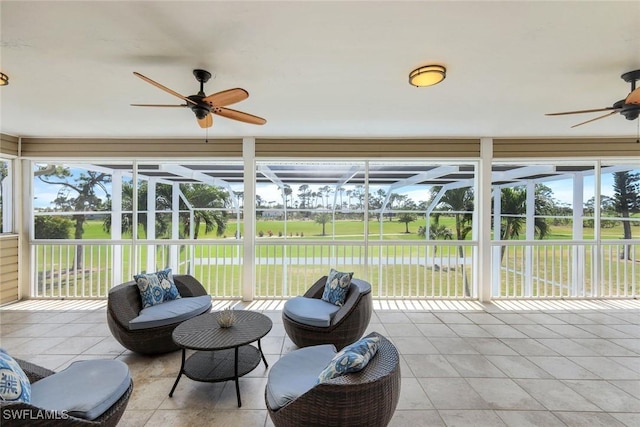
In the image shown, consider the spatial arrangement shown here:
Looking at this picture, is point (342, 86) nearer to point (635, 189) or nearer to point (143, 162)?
point (143, 162)

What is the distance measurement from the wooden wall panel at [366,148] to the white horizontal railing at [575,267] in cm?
178

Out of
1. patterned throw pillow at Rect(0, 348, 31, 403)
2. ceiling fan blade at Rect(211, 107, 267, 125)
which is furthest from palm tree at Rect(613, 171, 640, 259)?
patterned throw pillow at Rect(0, 348, 31, 403)

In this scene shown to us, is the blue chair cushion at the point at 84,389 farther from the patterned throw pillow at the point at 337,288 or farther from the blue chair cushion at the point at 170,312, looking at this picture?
the patterned throw pillow at the point at 337,288

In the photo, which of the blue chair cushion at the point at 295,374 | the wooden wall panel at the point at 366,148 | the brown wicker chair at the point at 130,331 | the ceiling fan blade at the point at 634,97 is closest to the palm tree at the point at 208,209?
the wooden wall panel at the point at 366,148

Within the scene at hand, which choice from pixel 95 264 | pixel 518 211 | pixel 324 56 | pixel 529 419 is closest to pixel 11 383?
pixel 324 56

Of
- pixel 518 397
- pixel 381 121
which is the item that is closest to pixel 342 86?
pixel 381 121

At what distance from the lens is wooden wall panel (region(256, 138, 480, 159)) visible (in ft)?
14.8

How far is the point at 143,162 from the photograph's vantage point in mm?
4605

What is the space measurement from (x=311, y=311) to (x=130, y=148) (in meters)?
4.20

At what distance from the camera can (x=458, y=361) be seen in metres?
2.70

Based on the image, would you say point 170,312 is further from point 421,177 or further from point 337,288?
point 421,177

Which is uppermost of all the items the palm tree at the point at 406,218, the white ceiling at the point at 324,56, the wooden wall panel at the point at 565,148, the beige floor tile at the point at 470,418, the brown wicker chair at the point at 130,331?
the white ceiling at the point at 324,56

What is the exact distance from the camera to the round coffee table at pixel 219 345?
2107 mm

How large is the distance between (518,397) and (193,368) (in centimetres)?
275
